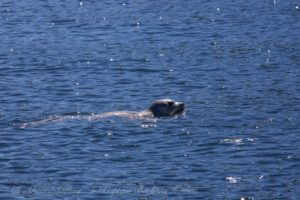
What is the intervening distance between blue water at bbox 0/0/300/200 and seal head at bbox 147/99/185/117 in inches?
20.5

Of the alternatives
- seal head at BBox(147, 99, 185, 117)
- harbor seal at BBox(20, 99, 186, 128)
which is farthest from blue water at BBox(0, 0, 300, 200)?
seal head at BBox(147, 99, 185, 117)

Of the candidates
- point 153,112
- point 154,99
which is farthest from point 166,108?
point 154,99

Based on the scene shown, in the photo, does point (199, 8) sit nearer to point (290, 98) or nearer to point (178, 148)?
point (290, 98)

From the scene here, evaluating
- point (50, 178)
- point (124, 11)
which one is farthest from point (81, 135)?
point (124, 11)

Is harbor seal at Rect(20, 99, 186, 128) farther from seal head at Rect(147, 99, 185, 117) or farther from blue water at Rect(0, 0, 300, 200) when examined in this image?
blue water at Rect(0, 0, 300, 200)

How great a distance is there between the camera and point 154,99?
24500 mm

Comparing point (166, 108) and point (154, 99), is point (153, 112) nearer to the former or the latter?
point (166, 108)

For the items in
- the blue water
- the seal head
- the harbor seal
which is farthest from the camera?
the seal head

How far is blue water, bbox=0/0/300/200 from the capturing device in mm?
16297

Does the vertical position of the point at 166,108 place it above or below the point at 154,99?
above

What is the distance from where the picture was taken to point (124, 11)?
4388 centimetres

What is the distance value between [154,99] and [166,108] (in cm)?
203

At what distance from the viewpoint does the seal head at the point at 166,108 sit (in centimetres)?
2242

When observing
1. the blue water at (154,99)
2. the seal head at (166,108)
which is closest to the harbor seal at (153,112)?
the seal head at (166,108)
